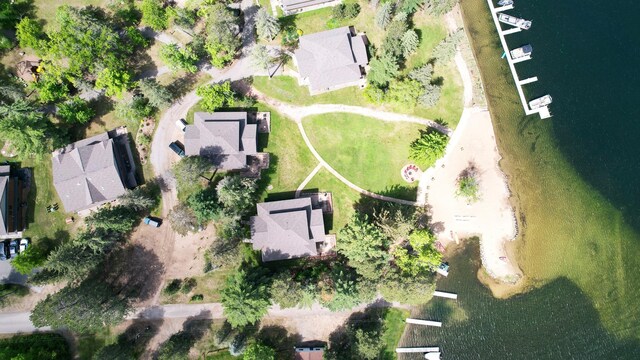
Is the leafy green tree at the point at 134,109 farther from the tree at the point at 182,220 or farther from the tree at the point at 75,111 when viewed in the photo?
the tree at the point at 182,220

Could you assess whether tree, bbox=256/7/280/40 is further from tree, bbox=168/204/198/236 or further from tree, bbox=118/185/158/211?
tree, bbox=118/185/158/211

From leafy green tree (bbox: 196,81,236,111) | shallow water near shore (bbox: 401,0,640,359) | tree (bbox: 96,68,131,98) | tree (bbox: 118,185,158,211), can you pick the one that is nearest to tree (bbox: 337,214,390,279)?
shallow water near shore (bbox: 401,0,640,359)

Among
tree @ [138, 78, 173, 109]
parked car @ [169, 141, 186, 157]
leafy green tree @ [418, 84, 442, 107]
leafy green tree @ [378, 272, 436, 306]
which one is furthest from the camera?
parked car @ [169, 141, 186, 157]

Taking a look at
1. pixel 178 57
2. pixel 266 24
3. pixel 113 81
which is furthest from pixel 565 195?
pixel 113 81

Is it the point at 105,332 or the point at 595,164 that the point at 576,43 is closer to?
the point at 595,164

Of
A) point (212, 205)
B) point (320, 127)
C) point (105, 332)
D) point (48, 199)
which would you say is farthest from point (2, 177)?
point (320, 127)

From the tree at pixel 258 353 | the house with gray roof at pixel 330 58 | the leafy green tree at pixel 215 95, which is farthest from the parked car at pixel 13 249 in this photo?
the house with gray roof at pixel 330 58
